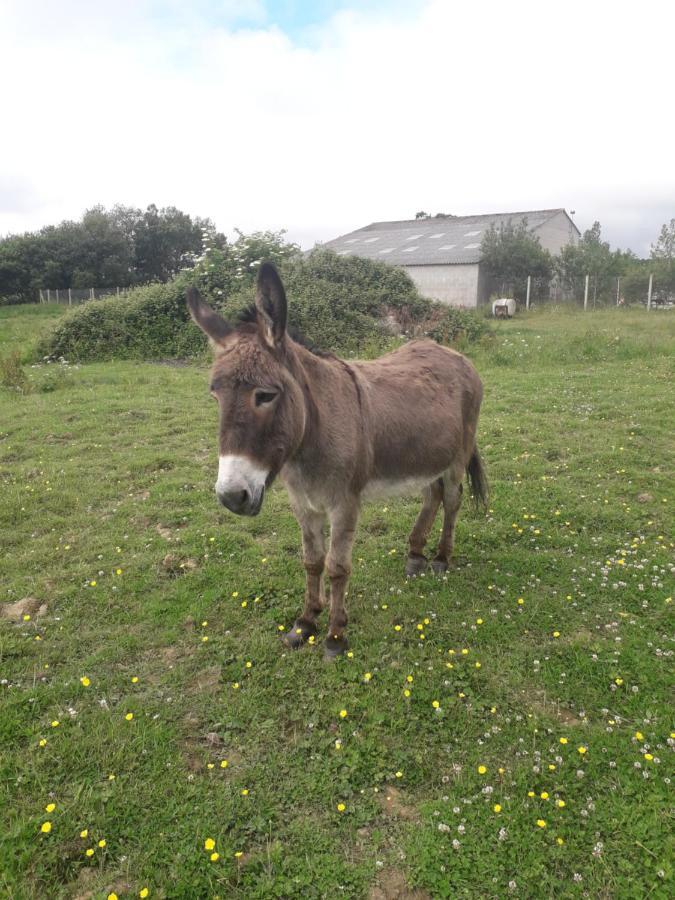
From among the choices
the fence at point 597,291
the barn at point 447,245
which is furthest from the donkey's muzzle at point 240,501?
the fence at point 597,291

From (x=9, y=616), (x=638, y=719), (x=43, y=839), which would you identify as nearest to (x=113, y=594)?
(x=9, y=616)

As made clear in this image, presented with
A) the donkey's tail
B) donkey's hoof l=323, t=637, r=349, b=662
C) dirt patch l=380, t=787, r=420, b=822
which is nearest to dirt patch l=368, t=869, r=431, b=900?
dirt patch l=380, t=787, r=420, b=822

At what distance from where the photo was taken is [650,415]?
9164 millimetres

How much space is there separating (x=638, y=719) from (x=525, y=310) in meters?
28.0

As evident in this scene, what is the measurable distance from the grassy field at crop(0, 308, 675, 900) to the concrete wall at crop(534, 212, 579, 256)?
3464 centimetres

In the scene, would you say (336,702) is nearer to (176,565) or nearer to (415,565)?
(415,565)

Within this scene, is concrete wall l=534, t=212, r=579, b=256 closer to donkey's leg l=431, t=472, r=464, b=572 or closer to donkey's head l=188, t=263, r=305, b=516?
donkey's leg l=431, t=472, r=464, b=572

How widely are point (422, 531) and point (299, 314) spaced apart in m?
11.8

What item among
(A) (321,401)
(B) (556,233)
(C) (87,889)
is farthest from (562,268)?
(C) (87,889)

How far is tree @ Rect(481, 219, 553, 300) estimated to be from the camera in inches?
1188

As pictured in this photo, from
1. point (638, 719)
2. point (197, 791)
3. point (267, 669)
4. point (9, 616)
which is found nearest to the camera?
point (197, 791)

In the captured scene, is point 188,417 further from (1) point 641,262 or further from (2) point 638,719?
(1) point 641,262

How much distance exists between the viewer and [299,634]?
4.13m

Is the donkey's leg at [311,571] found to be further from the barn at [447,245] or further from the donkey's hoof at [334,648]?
the barn at [447,245]
